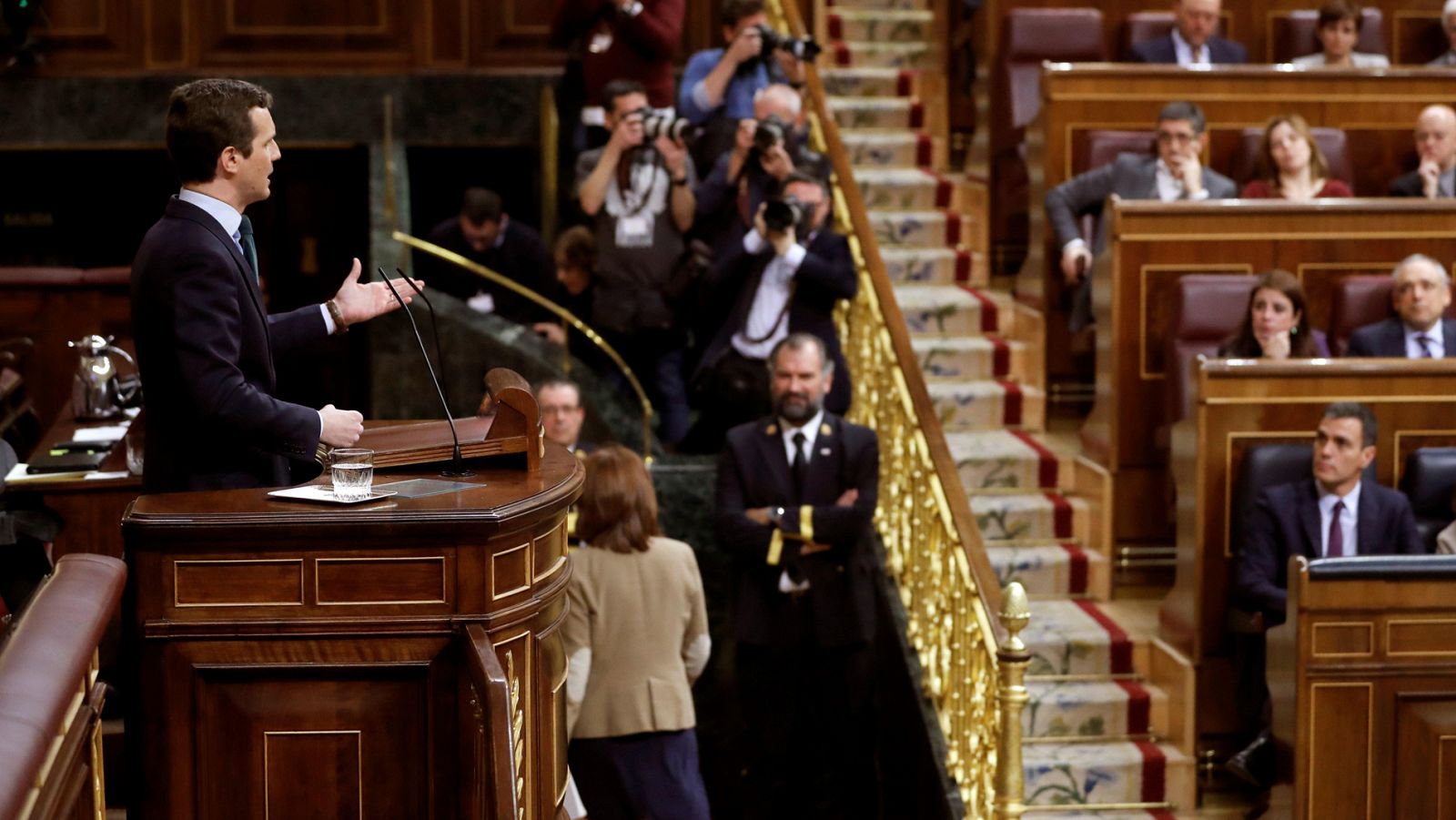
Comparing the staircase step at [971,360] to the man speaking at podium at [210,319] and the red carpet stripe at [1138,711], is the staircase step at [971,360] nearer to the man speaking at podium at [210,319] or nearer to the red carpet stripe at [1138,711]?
the red carpet stripe at [1138,711]

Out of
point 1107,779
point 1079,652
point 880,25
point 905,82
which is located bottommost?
point 1107,779

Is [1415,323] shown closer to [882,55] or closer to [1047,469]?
[1047,469]

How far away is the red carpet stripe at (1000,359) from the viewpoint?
5695 millimetres

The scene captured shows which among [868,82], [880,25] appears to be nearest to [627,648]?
[868,82]

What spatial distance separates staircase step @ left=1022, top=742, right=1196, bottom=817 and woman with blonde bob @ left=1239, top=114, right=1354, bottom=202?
5.91 ft

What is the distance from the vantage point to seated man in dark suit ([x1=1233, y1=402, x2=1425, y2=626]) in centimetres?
414

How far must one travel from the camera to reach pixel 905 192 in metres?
6.48

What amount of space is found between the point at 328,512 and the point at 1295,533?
257 centimetres

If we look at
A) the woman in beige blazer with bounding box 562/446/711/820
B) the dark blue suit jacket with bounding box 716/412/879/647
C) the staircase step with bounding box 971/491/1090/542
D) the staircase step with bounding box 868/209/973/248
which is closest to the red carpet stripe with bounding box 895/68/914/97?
the staircase step with bounding box 868/209/973/248

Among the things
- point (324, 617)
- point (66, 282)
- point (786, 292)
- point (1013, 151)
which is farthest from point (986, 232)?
point (324, 617)

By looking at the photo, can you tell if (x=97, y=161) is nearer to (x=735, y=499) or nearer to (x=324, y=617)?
(x=735, y=499)

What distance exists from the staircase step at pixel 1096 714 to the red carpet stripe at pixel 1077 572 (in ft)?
1.55

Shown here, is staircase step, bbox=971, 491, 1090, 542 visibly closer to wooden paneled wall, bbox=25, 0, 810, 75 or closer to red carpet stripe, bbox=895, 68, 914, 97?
red carpet stripe, bbox=895, 68, 914, 97

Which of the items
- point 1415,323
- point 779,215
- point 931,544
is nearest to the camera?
point 931,544
